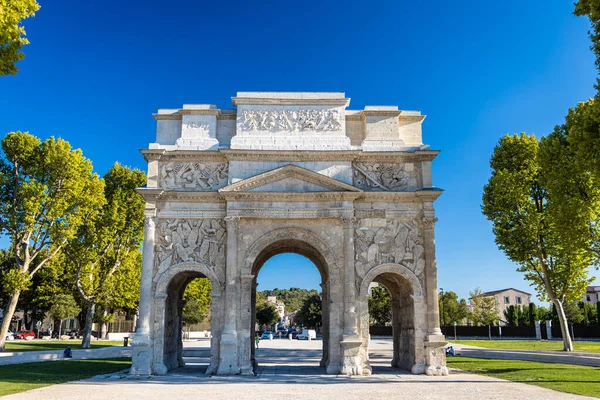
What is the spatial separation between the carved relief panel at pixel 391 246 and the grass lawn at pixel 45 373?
513 inches

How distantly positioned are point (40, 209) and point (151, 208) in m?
11.7

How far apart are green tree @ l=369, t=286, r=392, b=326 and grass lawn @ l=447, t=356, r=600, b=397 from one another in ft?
123

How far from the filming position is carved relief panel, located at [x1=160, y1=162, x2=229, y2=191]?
75.6 ft

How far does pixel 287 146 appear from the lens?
23.3 metres

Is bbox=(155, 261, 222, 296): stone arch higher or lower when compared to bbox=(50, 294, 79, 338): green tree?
higher

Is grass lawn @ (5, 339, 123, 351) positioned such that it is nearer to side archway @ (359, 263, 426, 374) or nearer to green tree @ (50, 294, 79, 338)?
green tree @ (50, 294, 79, 338)

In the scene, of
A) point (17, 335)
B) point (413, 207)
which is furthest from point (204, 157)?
point (17, 335)

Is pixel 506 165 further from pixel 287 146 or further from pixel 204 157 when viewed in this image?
pixel 204 157

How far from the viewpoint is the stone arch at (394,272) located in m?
21.9

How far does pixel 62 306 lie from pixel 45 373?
106 feet

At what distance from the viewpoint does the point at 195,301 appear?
5466 cm

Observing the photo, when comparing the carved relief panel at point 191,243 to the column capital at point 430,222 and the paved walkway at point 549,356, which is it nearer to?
the column capital at point 430,222

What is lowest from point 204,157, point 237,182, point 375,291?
point 375,291

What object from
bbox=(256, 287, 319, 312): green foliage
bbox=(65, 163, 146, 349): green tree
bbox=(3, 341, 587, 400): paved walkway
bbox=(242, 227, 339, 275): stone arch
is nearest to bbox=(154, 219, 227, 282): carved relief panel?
bbox=(242, 227, 339, 275): stone arch
